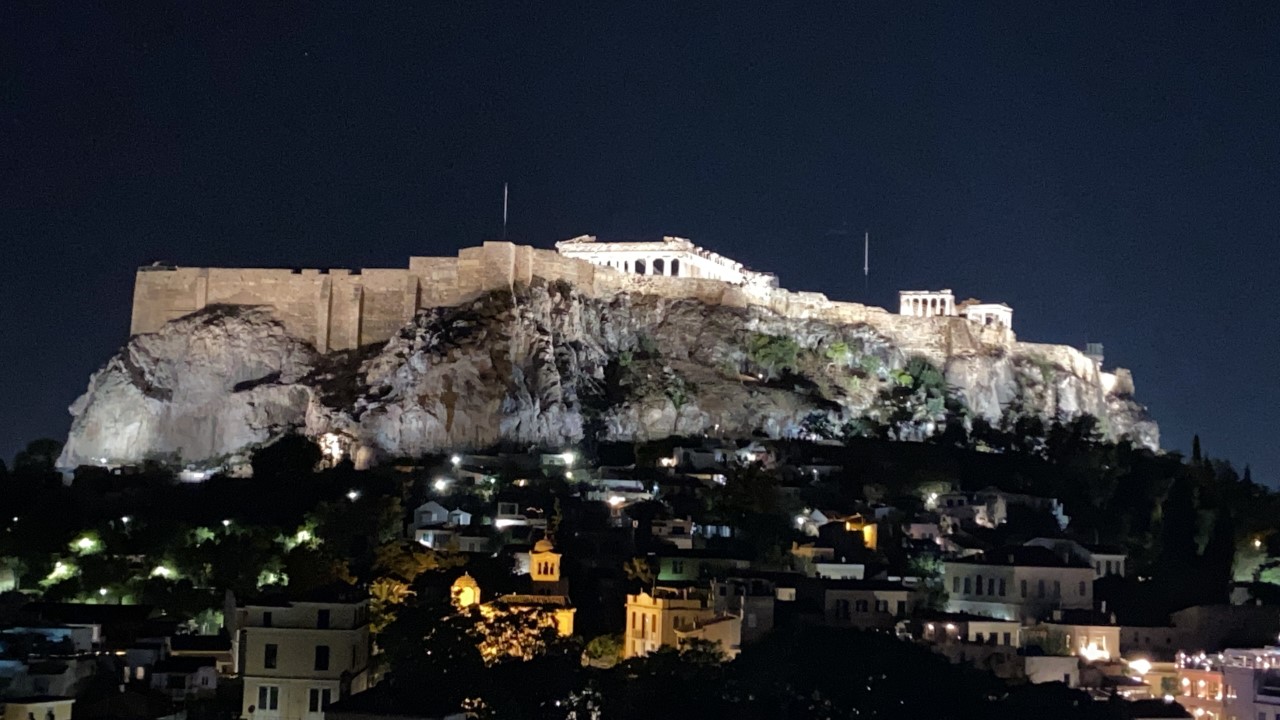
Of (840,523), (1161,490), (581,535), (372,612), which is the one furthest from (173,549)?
(1161,490)

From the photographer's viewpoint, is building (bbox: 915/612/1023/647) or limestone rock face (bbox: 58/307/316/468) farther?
limestone rock face (bbox: 58/307/316/468)

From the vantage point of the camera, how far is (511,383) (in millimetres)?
67000

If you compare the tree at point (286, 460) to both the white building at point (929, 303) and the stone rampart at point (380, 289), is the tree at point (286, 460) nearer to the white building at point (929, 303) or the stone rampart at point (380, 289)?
the stone rampart at point (380, 289)

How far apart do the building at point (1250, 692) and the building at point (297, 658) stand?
20.1 m

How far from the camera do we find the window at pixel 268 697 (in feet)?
108

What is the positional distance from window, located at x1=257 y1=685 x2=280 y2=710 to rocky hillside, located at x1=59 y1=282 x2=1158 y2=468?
31.9m

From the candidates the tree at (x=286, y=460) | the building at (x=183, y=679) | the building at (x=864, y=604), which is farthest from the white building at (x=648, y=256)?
the building at (x=183, y=679)

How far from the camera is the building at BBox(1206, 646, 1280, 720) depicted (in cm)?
4081

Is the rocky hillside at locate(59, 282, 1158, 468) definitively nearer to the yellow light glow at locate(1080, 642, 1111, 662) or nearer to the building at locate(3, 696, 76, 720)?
the yellow light glow at locate(1080, 642, 1111, 662)

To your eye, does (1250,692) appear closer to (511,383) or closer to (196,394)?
(511,383)

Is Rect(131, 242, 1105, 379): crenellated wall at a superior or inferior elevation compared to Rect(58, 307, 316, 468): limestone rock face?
superior

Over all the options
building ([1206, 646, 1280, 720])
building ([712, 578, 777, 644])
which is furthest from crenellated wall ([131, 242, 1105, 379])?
building ([1206, 646, 1280, 720])

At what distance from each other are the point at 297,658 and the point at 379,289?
4074 cm

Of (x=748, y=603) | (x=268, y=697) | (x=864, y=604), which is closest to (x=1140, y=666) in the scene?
(x=864, y=604)
